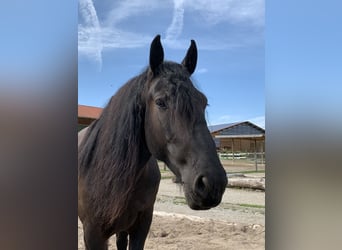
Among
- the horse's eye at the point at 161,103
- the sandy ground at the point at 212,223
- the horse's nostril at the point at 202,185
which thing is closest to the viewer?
the horse's nostril at the point at 202,185

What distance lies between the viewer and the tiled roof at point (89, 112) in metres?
1.15

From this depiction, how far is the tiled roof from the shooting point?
3.78 feet

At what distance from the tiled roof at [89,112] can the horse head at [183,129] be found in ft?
0.95

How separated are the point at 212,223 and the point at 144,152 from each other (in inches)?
28.1

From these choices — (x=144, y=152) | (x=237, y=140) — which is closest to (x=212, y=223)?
(x=237, y=140)

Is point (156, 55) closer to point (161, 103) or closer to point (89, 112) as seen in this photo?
point (161, 103)

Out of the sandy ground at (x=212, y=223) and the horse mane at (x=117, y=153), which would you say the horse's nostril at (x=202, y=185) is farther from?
the sandy ground at (x=212, y=223)

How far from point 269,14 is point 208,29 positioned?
1.40 feet

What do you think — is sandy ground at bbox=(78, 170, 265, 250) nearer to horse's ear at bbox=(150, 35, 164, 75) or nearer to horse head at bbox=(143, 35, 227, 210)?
horse head at bbox=(143, 35, 227, 210)

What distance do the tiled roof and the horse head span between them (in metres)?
0.29

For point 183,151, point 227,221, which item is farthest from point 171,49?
point 227,221

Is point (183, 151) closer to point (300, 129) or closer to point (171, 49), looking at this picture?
point (300, 129)

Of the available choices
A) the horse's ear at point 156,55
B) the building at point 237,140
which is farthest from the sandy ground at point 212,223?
the horse's ear at point 156,55

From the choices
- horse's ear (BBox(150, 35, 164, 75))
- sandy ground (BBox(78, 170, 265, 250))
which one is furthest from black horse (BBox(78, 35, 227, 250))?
sandy ground (BBox(78, 170, 265, 250))
